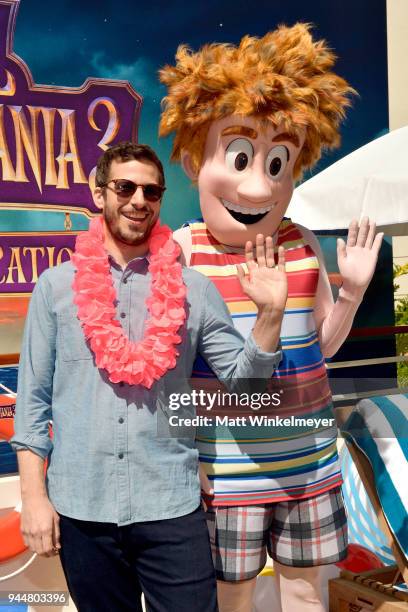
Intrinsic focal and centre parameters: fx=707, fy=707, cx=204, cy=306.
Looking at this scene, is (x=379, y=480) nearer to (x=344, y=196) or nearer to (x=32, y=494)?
(x=32, y=494)

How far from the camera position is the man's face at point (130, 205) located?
1.79 metres

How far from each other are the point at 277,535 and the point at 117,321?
2.70 ft

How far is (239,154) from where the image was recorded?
214cm

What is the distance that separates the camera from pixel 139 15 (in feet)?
17.4

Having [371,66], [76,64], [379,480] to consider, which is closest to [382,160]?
[371,66]

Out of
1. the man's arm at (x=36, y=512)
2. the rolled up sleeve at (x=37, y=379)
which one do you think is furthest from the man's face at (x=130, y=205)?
the man's arm at (x=36, y=512)

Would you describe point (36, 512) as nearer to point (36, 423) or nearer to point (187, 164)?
point (36, 423)

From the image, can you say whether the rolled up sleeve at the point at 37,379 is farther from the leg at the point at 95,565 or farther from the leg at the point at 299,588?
the leg at the point at 299,588

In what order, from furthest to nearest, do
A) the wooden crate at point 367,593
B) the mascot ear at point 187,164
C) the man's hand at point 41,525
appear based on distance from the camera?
the wooden crate at point 367,593 < the mascot ear at point 187,164 < the man's hand at point 41,525

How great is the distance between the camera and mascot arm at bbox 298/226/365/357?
7.18 ft

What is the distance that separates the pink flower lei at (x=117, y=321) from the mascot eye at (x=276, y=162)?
480 millimetres

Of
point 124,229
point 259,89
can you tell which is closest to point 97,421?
point 124,229

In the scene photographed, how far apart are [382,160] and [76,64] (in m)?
2.28

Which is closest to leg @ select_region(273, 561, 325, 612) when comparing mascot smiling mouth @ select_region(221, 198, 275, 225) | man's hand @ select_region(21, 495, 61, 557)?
man's hand @ select_region(21, 495, 61, 557)
